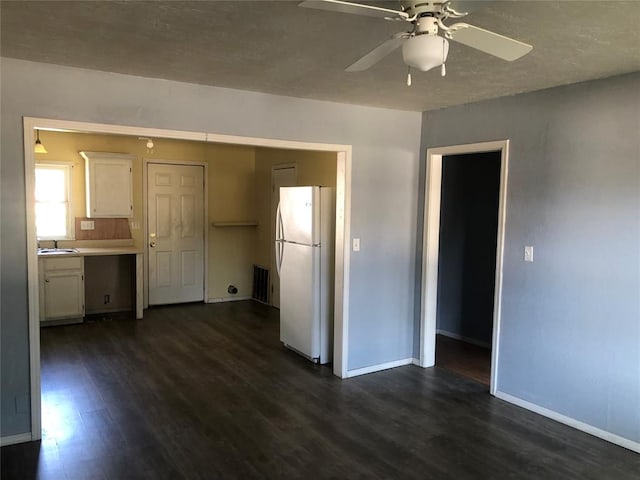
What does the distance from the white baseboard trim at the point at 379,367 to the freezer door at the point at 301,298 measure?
1.36 feet

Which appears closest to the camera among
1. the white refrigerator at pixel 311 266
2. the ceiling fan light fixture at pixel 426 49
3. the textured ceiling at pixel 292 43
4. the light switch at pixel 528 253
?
the ceiling fan light fixture at pixel 426 49

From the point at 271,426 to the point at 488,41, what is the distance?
2719 mm

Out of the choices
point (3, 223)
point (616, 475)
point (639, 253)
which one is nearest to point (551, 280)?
point (639, 253)

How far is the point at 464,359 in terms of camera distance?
4828 millimetres

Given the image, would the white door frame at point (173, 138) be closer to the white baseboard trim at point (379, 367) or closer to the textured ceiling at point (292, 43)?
the white baseboard trim at point (379, 367)

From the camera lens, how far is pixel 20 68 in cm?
288

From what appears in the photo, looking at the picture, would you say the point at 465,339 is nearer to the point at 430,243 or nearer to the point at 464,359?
the point at 464,359

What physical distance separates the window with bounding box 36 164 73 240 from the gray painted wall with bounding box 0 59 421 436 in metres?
3.36

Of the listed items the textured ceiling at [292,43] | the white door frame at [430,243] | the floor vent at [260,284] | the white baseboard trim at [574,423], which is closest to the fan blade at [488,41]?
the textured ceiling at [292,43]

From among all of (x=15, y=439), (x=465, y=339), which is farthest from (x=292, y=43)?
(x=465, y=339)

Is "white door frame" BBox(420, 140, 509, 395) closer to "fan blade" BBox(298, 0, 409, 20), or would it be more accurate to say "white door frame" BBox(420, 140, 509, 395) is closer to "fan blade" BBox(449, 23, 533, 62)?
"fan blade" BBox(449, 23, 533, 62)

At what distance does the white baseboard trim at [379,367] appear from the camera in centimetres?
434

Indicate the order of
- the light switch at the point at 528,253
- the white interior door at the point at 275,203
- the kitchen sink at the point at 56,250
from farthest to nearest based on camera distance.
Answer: the white interior door at the point at 275,203
the kitchen sink at the point at 56,250
the light switch at the point at 528,253

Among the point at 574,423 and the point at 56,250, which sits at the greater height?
the point at 56,250
